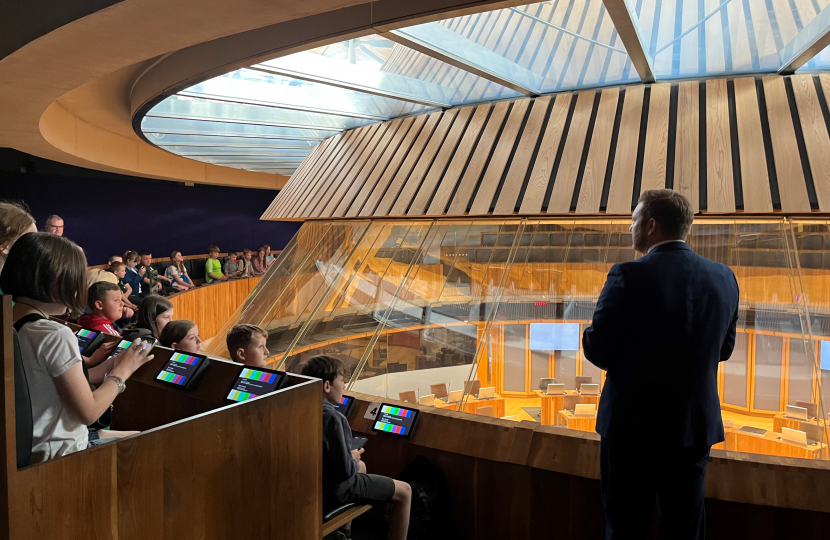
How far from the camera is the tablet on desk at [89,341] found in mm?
3416

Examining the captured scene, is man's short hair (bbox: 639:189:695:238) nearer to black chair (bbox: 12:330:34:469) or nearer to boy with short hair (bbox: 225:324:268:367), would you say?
black chair (bbox: 12:330:34:469)

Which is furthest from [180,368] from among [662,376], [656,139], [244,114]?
[244,114]

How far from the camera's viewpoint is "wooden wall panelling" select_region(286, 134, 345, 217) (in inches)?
227

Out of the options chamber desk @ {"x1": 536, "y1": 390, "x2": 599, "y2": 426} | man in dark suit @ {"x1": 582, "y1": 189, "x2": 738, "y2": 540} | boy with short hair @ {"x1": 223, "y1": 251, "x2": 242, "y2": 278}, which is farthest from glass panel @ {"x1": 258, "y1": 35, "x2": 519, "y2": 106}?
boy with short hair @ {"x1": 223, "y1": 251, "x2": 242, "y2": 278}

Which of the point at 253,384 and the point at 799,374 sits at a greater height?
the point at 799,374

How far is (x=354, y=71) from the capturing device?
414 cm

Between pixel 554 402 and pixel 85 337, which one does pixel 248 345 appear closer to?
pixel 85 337

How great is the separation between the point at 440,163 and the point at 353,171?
1.16 metres

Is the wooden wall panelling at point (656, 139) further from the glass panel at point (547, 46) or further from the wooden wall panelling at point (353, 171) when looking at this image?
the wooden wall panelling at point (353, 171)

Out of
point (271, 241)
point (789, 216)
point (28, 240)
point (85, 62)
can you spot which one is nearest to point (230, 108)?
point (85, 62)

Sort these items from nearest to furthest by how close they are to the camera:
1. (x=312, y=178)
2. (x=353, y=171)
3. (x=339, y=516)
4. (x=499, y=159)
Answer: (x=339, y=516), (x=499, y=159), (x=353, y=171), (x=312, y=178)

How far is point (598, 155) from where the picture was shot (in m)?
3.68

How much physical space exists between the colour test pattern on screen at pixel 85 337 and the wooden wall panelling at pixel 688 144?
365cm

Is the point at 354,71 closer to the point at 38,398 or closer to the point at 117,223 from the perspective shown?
the point at 38,398
